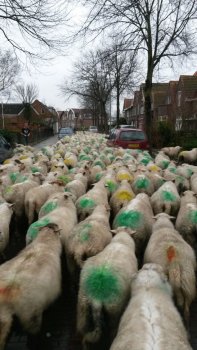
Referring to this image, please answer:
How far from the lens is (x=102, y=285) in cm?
423

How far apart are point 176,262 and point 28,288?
172 centimetres

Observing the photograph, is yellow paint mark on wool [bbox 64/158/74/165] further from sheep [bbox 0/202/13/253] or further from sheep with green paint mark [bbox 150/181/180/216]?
sheep [bbox 0/202/13/253]

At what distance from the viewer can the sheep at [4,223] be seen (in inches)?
261

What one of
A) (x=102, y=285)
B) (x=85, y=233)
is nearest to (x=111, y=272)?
(x=102, y=285)

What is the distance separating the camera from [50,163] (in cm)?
1436

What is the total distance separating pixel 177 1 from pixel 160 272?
71.9ft

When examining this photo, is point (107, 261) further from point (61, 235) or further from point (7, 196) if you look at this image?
point (7, 196)

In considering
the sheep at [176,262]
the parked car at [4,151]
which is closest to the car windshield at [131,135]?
the parked car at [4,151]

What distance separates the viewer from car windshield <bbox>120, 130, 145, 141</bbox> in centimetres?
2062

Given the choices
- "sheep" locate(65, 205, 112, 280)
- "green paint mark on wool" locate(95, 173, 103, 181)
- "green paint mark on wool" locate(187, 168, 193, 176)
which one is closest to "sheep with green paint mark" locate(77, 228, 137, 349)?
"sheep" locate(65, 205, 112, 280)

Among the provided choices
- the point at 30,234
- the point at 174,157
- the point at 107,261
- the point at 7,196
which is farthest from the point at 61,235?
the point at 174,157

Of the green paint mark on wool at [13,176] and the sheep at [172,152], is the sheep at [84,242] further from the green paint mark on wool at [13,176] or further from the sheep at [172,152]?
the sheep at [172,152]

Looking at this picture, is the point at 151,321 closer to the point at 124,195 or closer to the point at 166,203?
the point at 166,203

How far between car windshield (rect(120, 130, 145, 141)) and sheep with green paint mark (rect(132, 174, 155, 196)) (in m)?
10.7
